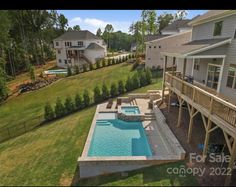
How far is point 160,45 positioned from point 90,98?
45.4 ft

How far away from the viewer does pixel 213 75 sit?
11391 mm

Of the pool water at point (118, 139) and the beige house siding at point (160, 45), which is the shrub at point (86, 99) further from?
the beige house siding at point (160, 45)

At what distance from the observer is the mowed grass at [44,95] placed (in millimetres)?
17453

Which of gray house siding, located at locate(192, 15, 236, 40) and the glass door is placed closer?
gray house siding, located at locate(192, 15, 236, 40)

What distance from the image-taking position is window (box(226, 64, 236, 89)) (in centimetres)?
924

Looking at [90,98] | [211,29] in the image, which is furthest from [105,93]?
A: [211,29]

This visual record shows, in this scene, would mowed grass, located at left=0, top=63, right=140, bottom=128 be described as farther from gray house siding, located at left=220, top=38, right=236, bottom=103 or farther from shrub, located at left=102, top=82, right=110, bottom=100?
gray house siding, located at left=220, top=38, right=236, bottom=103

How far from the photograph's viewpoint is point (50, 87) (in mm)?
25656

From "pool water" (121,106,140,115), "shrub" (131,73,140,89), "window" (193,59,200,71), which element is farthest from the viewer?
"shrub" (131,73,140,89)

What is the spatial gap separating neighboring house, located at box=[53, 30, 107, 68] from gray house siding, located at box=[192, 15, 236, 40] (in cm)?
2802

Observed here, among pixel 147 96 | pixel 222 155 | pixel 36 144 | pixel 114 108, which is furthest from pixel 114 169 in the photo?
pixel 147 96

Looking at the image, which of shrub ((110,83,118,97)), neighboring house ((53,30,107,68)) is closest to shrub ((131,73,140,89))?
shrub ((110,83,118,97))

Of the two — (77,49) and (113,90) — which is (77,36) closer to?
(77,49)
